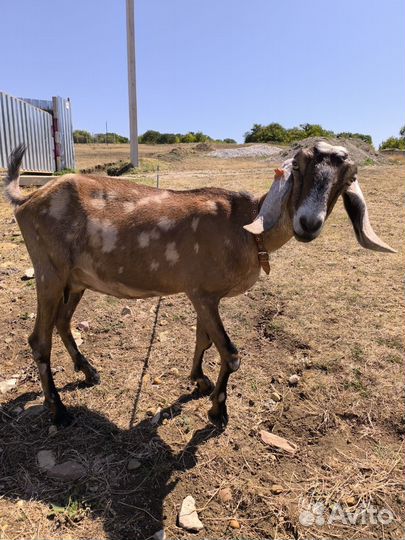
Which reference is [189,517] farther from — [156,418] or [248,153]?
[248,153]

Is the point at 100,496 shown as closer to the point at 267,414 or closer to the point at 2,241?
the point at 267,414

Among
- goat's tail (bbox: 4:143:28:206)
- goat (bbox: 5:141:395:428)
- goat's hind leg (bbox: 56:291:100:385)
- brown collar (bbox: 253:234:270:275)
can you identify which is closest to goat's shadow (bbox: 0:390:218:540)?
goat (bbox: 5:141:395:428)

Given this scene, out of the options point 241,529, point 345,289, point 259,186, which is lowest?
point 241,529

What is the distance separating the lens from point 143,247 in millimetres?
3791

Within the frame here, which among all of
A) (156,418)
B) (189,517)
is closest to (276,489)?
(189,517)

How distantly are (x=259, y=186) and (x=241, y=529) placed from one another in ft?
32.9

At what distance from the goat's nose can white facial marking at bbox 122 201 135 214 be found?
1.64 m

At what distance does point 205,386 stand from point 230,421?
44 centimetres

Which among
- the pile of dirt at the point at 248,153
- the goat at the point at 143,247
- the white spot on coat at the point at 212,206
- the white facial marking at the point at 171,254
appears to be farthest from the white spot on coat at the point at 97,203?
the pile of dirt at the point at 248,153

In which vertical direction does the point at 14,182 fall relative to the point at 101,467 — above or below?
above

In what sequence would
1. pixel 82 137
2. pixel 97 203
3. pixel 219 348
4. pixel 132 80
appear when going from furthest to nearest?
pixel 82 137 → pixel 132 80 → pixel 97 203 → pixel 219 348

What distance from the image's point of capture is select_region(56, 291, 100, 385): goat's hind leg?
4.20 m

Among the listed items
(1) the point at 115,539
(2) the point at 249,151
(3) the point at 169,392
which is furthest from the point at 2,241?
(2) the point at 249,151

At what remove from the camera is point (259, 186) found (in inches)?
474
